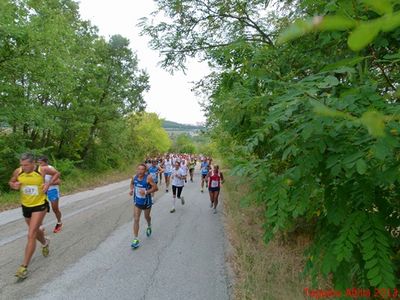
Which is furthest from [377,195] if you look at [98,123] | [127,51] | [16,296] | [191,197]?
[127,51]

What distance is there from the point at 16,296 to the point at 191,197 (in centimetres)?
1251

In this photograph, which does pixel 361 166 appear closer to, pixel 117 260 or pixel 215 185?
pixel 117 260

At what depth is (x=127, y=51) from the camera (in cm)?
3050

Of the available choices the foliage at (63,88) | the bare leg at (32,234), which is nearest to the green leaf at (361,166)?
the bare leg at (32,234)

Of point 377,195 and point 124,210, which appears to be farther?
point 124,210

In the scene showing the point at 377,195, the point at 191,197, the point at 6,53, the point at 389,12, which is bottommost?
the point at 191,197

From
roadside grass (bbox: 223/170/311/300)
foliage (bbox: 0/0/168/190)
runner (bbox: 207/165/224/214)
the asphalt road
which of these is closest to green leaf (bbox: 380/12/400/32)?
roadside grass (bbox: 223/170/311/300)

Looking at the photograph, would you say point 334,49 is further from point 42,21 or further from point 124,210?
point 42,21

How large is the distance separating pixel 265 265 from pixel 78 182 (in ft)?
59.2

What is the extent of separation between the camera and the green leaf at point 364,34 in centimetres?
54

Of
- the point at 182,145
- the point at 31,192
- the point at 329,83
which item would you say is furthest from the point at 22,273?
the point at 182,145

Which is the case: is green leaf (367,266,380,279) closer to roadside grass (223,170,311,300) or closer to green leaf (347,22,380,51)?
roadside grass (223,170,311,300)

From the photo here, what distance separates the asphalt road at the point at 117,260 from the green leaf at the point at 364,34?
17.4ft

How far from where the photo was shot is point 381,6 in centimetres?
56
